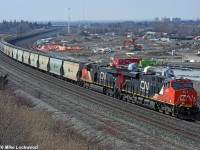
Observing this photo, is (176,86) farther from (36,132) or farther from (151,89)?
(36,132)

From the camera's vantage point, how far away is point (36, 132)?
1866 cm

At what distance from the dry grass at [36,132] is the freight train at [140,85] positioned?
26.6ft

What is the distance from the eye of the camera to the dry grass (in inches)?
626


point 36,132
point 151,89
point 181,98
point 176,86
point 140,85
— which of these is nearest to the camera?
point 36,132

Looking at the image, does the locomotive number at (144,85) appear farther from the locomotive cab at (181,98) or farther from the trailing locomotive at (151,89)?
the locomotive cab at (181,98)

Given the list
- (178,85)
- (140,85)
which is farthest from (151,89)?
(178,85)

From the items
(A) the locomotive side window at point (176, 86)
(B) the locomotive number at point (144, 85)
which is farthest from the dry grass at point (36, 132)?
(B) the locomotive number at point (144, 85)

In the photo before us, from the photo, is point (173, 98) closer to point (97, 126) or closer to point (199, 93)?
point (97, 126)

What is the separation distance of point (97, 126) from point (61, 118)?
304cm

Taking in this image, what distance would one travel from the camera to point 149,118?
90.9 feet

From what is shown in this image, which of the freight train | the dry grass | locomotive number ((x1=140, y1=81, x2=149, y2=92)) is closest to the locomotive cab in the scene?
the freight train

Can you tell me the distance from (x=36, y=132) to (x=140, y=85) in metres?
15.4

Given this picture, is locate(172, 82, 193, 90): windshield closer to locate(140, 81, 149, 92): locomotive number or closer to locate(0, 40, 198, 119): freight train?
locate(0, 40, 198, 119): freight train

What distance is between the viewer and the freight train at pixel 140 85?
28.3m
